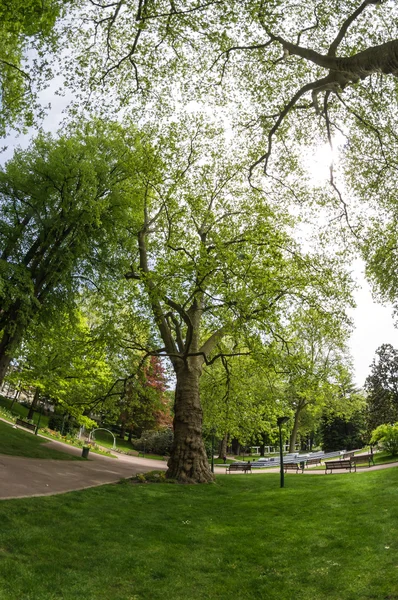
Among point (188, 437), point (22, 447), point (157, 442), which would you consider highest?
point (157, 442)

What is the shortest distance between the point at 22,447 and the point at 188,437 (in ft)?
28.1

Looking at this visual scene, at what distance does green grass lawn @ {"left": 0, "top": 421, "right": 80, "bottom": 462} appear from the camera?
18.3 meters

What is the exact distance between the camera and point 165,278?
47.0 feet

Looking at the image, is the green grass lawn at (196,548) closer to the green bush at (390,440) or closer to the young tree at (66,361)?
the young tree at (66,361)

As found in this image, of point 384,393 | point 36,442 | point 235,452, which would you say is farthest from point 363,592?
point 235,452

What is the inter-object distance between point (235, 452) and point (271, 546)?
51405 millimetres

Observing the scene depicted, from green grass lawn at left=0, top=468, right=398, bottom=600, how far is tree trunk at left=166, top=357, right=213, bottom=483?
139 inches

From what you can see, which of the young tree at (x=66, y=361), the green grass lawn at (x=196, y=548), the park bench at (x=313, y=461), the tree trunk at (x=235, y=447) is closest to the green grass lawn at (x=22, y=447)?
the young tree at (x=66, y=361)

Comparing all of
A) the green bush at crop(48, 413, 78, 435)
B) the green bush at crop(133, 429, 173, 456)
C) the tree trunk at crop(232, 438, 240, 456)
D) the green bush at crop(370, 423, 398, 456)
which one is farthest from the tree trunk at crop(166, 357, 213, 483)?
the tree trunk at crop(232, 438, 240, 456)

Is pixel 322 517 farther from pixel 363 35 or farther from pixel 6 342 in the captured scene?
pixel 363 35

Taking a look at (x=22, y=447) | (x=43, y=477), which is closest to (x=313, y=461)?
(x=22, y=447)

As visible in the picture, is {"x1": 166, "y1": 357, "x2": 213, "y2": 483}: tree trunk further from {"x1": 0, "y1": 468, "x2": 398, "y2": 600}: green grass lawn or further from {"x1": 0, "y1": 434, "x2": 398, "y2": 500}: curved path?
{"x1": 0, "y1": 468, "x2": 398, "y2": 600}: green grass lawn

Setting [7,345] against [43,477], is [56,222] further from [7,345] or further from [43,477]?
[43,477]

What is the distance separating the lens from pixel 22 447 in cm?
1953
